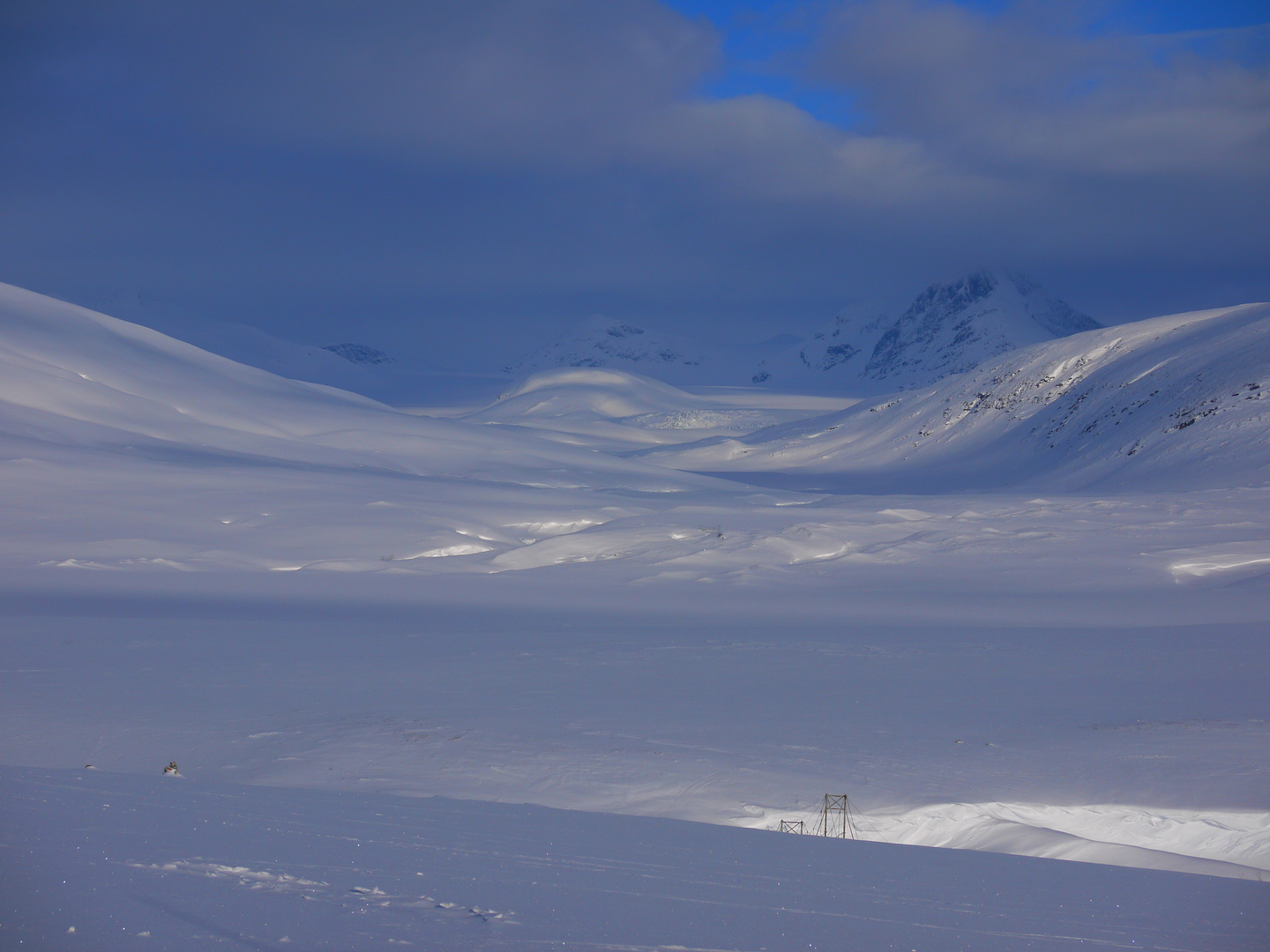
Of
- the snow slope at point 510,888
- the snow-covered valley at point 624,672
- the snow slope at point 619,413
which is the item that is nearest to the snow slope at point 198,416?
the snow-covered valley at point 624,672

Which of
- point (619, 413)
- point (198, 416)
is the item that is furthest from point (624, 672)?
point (619, 413)

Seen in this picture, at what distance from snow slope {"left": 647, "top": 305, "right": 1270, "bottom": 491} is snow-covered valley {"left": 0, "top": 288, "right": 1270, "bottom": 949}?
697cm

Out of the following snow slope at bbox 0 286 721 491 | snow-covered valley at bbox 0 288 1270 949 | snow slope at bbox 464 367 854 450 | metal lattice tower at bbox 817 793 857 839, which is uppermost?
snow slope at bbox 464 367 854 450

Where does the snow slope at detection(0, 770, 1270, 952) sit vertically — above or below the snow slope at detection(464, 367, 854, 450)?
below

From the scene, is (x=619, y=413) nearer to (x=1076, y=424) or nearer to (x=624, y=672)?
(x=1076, y=424)

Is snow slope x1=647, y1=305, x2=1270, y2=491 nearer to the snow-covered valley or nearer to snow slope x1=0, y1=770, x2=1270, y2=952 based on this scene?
the snow-covered valley

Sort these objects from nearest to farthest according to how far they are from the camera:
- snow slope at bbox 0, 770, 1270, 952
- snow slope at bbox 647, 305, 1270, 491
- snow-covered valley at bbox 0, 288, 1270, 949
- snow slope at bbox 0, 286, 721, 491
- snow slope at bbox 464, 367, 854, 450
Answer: snow slope at bbox 0, 770, 1270, 952 → snow-covered valley at bbox 0, 288, 1270, 949 → snow slope at bbox 0, 286, 721, 491 → snow slope at bbox 647, 305, 1270, 491 → snow slope at bbox 464, 367, 854, 450

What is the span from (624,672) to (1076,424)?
6235 cm

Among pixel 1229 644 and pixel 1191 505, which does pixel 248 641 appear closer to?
pixel 1229 644

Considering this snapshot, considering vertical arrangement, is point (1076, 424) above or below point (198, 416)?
above

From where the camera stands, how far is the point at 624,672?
13.5m

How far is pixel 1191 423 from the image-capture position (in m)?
54.5

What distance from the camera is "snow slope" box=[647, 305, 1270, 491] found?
51.8 metres

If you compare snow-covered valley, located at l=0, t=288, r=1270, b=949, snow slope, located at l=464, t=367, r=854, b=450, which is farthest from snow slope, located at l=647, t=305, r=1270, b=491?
snow slope, located at l=464, t=367, r=854, b=450
